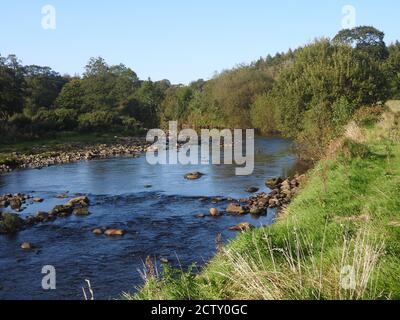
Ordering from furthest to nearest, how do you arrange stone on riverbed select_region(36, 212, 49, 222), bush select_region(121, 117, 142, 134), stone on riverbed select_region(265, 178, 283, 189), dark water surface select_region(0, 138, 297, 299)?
bush select_region(121, 117, 142, 134) < stone on riverbed select_region(265, 178, 283, 189) < stone on riverbed select_region(36, 212, 49, 222) < dark water surface select_region(0, 138, 297, 299)

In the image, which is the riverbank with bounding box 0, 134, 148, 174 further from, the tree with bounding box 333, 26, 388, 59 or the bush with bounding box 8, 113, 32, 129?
the tree with bounding box 333, 26, 388, 59

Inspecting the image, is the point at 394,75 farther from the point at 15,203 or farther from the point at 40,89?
the point at 40,89

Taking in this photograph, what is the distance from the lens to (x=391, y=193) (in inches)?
372

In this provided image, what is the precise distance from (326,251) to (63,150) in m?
38.0

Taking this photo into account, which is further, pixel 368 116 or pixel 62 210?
pixel 368 116

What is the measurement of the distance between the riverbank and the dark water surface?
3.74 metres

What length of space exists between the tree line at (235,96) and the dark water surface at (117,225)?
543 centimetres

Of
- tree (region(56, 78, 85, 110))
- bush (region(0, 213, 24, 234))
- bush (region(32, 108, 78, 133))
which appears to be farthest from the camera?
tree (region(56, 78, 85, 110))

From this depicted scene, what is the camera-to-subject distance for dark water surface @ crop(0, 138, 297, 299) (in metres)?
11.7

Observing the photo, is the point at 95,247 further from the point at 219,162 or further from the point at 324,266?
the point at 219,162

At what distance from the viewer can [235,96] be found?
64000 millimetres

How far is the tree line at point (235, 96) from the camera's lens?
31766 millimetres

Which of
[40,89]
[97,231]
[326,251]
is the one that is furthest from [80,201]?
[40,89]

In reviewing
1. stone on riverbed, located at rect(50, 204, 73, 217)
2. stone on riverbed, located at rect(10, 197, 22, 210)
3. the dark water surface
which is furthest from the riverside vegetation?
stone on riverbed, located at rect(10, 197, 22, 210)
